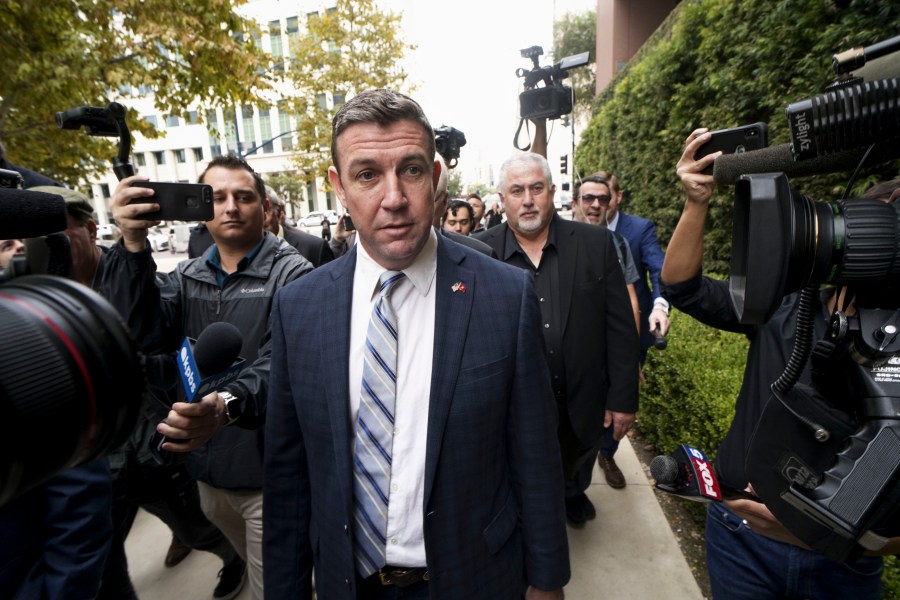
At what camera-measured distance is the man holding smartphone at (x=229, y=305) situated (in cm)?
179

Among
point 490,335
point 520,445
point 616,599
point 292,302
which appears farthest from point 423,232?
point 616,599

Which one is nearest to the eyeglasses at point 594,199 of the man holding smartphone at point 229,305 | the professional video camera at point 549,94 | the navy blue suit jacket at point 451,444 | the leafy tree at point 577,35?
the professional video camera at point 549,94

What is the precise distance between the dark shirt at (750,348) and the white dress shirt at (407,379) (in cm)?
89

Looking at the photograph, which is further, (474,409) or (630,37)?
(630,37)

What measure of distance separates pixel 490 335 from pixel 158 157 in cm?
4944

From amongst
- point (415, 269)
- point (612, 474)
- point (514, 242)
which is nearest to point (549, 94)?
point (514, 242)

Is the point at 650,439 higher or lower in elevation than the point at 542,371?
lower

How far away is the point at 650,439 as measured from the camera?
4.12m

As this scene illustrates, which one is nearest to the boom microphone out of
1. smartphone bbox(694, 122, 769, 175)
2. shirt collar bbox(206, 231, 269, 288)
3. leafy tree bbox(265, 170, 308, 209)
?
smartphone bbox(694, 122, 769, 175)

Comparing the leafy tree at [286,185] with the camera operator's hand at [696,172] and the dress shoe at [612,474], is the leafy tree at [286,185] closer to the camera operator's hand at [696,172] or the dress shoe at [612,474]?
the dress shoe at [612,474]

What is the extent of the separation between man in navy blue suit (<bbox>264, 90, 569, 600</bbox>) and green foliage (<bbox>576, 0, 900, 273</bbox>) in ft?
9.63

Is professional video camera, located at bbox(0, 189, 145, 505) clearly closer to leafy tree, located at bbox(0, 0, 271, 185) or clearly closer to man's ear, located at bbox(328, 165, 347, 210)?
man's ear, located at bbox(328, 165, 347, 210)

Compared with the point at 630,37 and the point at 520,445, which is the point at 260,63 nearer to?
the point at 520,445

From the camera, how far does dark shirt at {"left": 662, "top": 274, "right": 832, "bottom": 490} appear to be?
56.6 inches
